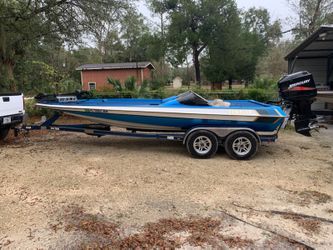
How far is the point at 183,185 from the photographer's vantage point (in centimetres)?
459

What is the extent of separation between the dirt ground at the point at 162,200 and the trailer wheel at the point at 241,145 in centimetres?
20

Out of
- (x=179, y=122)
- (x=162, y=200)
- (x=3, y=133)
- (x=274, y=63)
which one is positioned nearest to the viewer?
(x=162, y=200)

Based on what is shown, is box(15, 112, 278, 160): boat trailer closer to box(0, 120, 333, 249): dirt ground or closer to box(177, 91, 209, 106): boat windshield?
box(0, 120, 333, 249): dirt ground

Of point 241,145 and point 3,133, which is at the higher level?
point 3,133

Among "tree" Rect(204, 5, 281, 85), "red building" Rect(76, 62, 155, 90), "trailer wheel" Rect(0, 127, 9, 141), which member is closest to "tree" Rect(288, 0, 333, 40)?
"tree" Rect(204, 5, 281, 85)

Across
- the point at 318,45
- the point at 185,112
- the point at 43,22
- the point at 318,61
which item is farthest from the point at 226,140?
the point at 318,61

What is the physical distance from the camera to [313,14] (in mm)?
24281

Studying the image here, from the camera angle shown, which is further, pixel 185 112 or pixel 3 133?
pixel 3 133

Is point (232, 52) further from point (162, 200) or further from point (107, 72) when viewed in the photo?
point (162, 200)

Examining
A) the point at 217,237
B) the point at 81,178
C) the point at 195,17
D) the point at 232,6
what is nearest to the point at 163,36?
the point at 195,17

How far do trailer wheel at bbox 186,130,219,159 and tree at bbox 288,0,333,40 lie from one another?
21403mm

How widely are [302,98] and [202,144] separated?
2.41 metres

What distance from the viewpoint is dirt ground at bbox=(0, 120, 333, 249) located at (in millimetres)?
3146

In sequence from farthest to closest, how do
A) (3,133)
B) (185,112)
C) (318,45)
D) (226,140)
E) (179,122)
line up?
1. (318,45)
2. (3,133)
3. (179,122)
4. (185,112)
5. (226,140)
